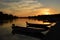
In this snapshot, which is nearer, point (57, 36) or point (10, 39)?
point (57, 36)

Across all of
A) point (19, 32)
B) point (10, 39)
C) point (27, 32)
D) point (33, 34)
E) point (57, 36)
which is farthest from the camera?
point (19, 32)

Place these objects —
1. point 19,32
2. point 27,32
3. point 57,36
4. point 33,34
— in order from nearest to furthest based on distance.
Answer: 1. point 57,36
2. point 33,34
3. point 27,32
4. point 19,32

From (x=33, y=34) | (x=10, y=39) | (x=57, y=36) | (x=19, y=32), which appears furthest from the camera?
(x=19, y=32)

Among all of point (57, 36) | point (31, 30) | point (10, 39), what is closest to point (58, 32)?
point (57, 36)

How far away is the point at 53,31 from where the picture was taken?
11188 millimetres

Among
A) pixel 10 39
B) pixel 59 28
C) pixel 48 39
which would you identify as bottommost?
pixel 10 39

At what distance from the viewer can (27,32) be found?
25.4 m

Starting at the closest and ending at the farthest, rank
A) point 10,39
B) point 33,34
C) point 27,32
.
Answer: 1. point 10,39
2. point 33,34
3. point 27,32

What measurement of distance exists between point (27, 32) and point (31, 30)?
0.98 m

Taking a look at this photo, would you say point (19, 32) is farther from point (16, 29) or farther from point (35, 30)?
point (35, 30)

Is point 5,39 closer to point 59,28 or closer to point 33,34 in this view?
point 33,34

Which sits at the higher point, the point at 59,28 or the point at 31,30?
the point at 59,28

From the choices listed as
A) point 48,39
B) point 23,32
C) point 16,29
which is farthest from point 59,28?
point 16,29

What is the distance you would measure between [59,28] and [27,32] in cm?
1454
